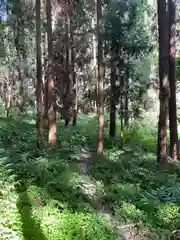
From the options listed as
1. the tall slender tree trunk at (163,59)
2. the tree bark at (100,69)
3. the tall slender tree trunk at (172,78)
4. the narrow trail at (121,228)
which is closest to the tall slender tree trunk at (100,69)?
the tree bark at (100,69)

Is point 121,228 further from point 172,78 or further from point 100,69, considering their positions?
point 172,78

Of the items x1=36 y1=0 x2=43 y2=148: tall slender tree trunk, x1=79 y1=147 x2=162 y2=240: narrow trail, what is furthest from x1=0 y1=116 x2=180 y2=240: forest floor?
x1=36 y1=0 x2=43 y2=148: tall slender tree trunk

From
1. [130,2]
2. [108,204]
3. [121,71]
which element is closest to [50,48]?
[121,71]

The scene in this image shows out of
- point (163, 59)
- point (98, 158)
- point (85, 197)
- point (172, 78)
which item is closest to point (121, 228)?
point (85, 197)

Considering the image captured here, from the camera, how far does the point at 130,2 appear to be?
15070 mm

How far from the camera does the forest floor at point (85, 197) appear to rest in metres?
6.11

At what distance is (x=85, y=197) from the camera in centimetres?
771

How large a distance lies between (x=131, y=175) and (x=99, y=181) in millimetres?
1592

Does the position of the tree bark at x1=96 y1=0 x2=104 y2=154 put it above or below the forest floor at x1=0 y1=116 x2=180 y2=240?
above

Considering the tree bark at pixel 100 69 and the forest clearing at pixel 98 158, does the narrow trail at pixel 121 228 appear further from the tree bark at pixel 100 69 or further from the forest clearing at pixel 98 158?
the tree bark at pixel 100 69

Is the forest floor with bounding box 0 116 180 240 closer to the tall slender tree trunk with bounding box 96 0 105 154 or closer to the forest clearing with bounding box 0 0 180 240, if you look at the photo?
the forest clearing with bounding box 0 0 180 240

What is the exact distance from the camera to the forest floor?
6113 mm

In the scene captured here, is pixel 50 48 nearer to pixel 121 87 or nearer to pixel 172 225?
pixel 121 87

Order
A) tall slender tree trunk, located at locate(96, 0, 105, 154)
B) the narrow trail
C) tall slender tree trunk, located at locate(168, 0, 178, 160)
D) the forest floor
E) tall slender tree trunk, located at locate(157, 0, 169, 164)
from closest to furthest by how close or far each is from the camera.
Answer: the forest floor, the narrow trail, tall slender tree trunk, located at locate(157, 0, 169, 164), tall slender tree trunk, located at locate(96, 0, 105, 154), tall slender tree trunk, located at locate(168, 0, 178, 160)
